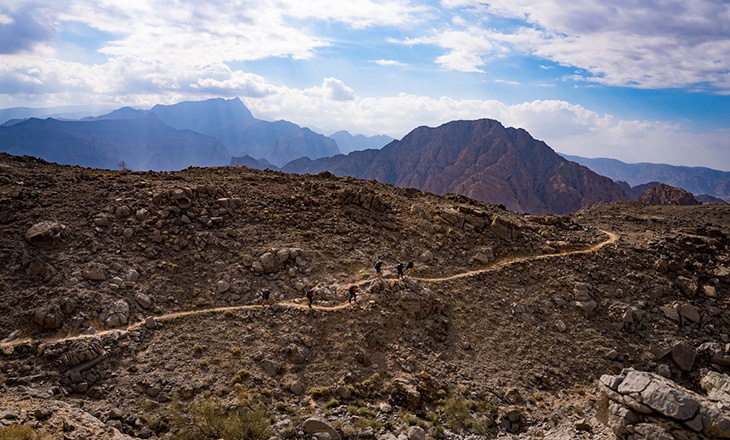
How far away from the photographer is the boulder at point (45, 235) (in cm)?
2211

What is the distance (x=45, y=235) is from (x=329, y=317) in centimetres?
1675

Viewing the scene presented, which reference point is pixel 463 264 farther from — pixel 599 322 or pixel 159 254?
pixel 159 254

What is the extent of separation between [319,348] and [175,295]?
352 inches

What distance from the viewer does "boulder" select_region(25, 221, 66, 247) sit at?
2211 cm

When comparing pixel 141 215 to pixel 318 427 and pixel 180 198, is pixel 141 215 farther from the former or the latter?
pixel 318 427

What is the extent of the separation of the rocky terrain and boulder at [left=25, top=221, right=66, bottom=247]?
9 centimetres

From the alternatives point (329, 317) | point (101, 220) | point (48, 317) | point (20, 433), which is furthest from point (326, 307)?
point (101, 220)

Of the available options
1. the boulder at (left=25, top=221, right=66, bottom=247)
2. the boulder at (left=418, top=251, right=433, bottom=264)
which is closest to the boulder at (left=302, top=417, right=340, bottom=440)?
the boulder at (left=418, top=251, right=433, bottom=264)

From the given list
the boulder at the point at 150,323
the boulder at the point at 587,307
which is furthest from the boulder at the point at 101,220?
the boulder at the point at 587,307

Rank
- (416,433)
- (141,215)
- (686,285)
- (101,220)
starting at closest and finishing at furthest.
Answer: (416,433)
(101,220)
(141,215)
(686,285)

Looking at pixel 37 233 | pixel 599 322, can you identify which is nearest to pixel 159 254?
pixel 37 233

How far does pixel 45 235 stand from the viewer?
877 inches

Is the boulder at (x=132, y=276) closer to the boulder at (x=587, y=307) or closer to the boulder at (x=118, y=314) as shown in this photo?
the boulder at (x=118, y=314)

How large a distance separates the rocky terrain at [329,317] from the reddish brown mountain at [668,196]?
106 m
